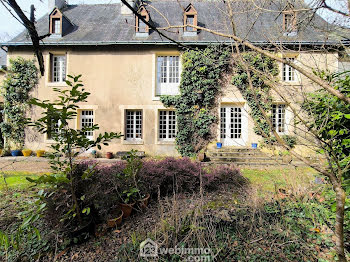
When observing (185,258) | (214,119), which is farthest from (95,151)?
(185,258)

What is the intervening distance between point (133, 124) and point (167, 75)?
3397 millimetres

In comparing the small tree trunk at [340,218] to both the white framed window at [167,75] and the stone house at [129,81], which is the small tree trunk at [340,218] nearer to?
the stone house at [129,81]

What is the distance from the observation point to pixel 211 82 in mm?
9742

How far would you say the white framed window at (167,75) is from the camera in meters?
10.5

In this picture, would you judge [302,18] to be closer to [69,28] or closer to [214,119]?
[214,119]

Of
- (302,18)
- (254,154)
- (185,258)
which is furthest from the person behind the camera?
(254,154)

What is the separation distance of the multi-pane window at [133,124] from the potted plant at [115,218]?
24.2ft

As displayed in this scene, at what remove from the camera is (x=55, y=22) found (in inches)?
412

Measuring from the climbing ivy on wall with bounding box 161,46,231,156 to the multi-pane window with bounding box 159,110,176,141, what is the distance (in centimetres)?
62

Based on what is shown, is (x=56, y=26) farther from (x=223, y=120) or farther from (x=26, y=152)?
(x=223, y=120)

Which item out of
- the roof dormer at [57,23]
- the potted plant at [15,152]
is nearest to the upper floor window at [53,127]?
the potted plant at [15,152]

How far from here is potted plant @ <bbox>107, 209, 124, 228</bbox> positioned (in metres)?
2.93

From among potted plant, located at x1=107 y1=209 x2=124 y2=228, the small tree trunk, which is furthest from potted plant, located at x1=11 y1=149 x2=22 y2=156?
the small tree trunk

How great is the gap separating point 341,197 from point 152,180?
3523 mm
